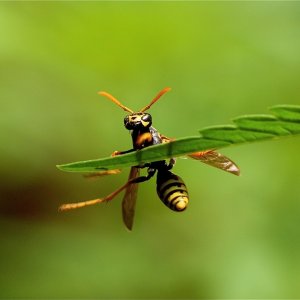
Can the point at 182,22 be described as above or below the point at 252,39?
above

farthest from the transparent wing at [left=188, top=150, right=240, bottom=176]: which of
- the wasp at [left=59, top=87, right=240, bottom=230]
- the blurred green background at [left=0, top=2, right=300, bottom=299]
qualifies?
the blurred green background at [left=0, top=2, right=300, bottom=299]

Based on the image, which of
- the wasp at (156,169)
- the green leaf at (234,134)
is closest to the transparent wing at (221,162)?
the wasp at (156,169)

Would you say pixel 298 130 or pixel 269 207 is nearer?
pixel 298 130

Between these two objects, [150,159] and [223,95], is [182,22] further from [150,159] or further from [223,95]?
[150,159]

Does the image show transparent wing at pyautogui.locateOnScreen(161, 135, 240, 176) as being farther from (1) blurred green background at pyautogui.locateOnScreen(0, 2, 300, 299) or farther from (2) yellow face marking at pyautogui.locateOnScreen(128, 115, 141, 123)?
(1) blurred green background at pyautogui.locateOnScreen(0, 2, 300, 299)

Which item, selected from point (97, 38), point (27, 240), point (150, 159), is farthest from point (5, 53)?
point (150, 159)

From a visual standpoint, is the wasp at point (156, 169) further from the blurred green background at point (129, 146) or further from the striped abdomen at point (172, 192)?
the blurred green background at point (129, 146)
